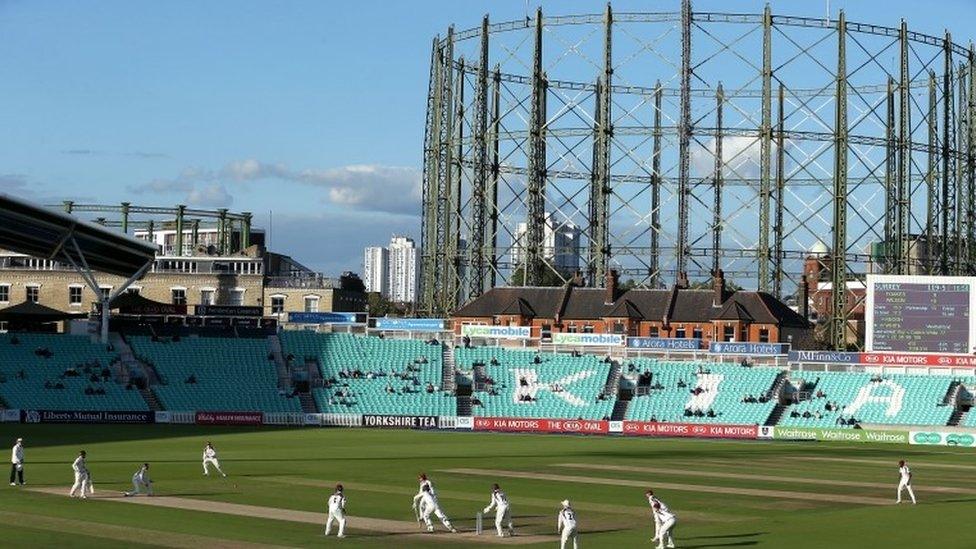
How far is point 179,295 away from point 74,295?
24.2 feet

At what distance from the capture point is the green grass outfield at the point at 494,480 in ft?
114

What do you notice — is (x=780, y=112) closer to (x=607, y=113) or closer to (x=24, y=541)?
(x=607, y=113)

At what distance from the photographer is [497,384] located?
87.5 metres

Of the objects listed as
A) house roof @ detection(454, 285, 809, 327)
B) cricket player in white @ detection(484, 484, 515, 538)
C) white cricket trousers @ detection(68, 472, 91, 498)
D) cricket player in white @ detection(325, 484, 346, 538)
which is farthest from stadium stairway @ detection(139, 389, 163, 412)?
cricket player in white @ detection(484, 484, 515, 538)

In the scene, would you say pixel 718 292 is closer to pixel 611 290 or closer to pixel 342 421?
pixel 611 290

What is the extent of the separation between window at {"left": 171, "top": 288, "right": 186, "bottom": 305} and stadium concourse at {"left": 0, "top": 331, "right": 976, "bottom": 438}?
24078mm

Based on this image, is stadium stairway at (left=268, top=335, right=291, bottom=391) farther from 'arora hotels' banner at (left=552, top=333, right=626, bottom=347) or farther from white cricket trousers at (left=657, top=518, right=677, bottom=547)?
white cricket trousers at (left=657, top=518, right=677, bottom=547)

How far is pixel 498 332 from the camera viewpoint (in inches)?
3674

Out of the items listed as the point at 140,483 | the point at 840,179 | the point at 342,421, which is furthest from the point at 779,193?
the point at 140,483

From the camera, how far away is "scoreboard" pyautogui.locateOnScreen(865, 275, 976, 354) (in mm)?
77500

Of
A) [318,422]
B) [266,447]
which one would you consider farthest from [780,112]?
[266,447]

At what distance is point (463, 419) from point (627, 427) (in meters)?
8.36

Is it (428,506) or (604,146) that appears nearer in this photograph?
(428,506)

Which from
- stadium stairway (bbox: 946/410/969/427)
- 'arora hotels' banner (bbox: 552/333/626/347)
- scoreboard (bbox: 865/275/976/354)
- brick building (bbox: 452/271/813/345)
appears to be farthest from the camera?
brick building (bbox: 452/271/813/345)
